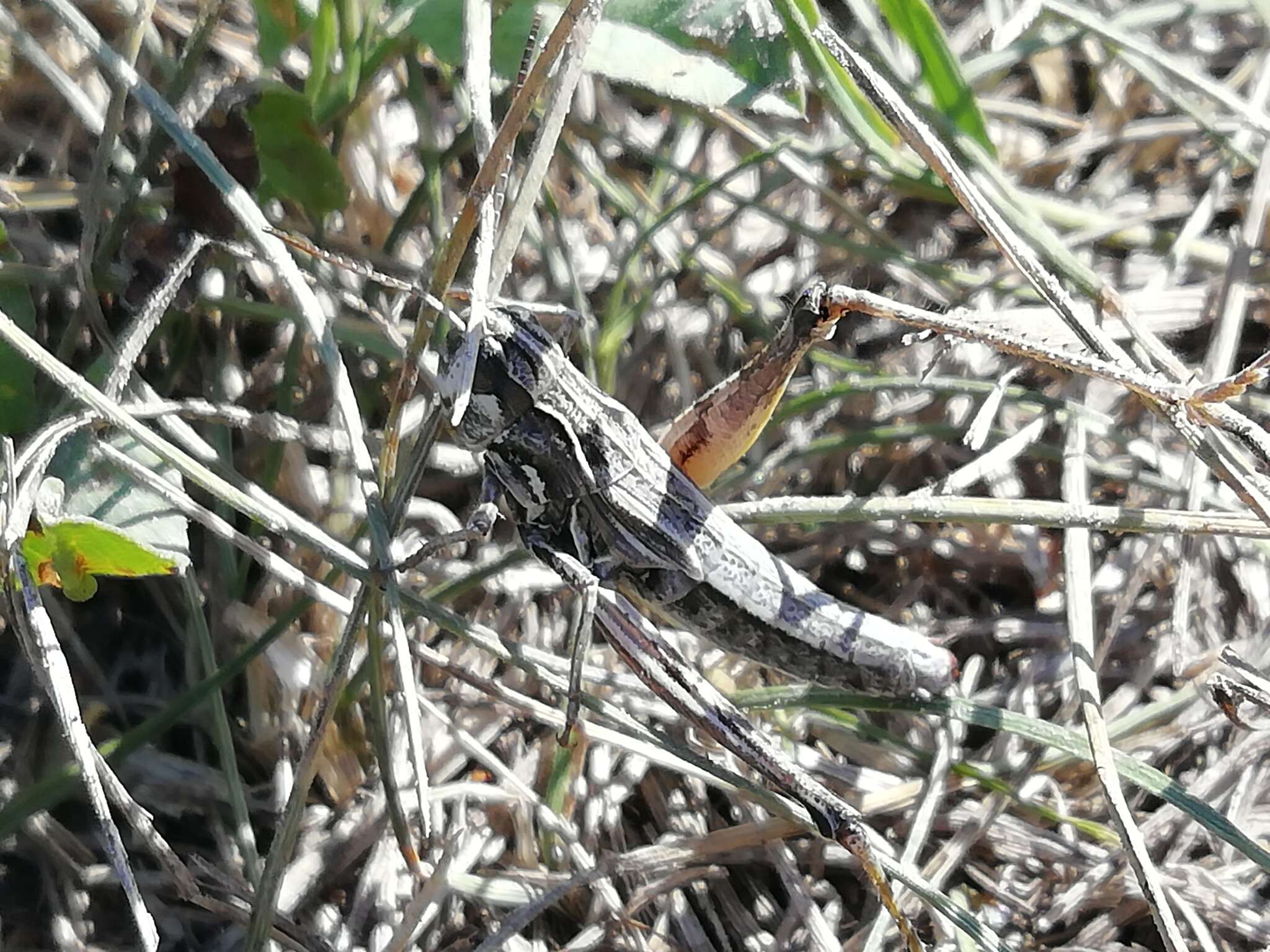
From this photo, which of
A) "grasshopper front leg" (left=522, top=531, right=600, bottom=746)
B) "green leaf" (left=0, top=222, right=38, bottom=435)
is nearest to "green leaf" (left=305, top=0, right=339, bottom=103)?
"green leaf" (left=0, top=222, right=38, bottom=435)

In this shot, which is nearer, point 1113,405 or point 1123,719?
point 1123,719

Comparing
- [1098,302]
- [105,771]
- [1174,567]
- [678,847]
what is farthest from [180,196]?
[1174,567]

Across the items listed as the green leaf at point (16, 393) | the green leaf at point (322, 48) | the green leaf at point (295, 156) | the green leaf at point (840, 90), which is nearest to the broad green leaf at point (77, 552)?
the green leaf at point (16, 393)

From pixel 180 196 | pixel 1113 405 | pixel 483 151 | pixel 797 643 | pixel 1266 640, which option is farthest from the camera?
pixel 1113 405

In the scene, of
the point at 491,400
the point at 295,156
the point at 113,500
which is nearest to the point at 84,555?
the point at 113,500

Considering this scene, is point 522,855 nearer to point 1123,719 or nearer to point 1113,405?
point 1123,719
